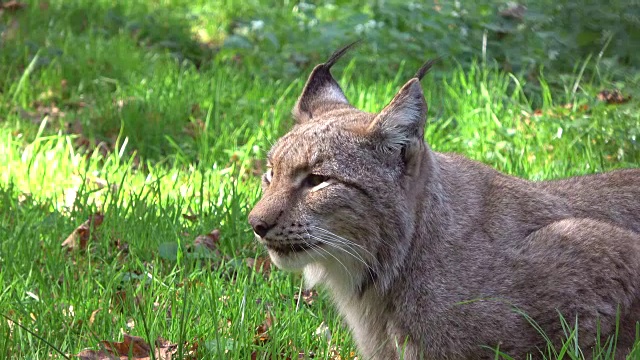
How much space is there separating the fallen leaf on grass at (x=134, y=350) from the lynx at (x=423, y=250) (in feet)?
2.02

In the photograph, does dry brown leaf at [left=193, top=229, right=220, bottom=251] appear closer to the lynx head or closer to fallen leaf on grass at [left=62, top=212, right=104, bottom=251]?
fallen leaf on grass at [left=62, top=212, right=104, bottom=251]

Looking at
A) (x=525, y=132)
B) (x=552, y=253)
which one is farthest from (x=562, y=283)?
(x=525, y=132)

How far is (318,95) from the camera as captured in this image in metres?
4.84

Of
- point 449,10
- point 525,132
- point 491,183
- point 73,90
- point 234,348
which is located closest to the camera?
point 234,348

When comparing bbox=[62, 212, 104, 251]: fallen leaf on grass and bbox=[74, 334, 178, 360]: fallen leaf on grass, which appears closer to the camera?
bbox=[74, 334, 178, 360]: fallen leaf on grass

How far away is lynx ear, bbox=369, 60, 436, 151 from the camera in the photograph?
4047mm

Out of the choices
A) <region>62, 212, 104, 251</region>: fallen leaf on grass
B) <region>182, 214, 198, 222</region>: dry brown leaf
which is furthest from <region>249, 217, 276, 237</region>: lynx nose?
<region>182, 214, 198, 222</region>: dry brown leaf

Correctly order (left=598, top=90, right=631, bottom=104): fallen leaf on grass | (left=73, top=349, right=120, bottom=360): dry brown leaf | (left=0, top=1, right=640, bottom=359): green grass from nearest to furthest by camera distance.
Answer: (left=73, top=349, right=120, bottom=360): dry brown leaf → (left=0, top=1, right=640, bottom=359): green grass → (left=598, top=90, right=631, bottom=104): fallen leaf on grass

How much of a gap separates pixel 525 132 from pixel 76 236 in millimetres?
3392

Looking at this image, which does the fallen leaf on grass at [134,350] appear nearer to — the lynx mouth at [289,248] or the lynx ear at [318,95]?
the lynx mouth at [289,248]

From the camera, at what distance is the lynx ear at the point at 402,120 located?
4.05m

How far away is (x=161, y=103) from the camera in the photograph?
781cm

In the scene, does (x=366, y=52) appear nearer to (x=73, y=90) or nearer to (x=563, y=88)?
(x=563, y=88)

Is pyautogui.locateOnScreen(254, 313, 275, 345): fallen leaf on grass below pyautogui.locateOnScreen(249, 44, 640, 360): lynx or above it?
below
